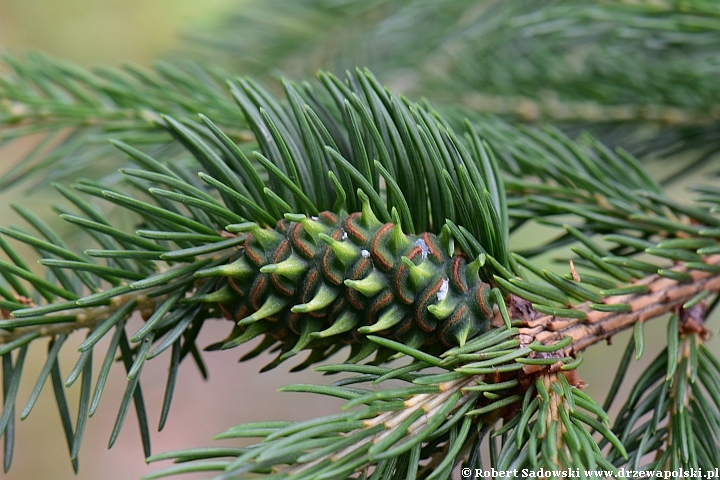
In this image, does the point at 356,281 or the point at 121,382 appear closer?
the point at 356,281

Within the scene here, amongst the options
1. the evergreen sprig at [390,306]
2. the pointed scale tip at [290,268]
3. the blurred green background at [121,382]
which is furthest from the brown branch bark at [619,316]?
the blurred green background at [121,382]

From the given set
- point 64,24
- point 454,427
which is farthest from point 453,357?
point 64,24

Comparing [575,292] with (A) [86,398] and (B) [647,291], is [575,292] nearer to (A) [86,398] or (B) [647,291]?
(B) [647,291]

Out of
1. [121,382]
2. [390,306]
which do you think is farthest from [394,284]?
[121,382]

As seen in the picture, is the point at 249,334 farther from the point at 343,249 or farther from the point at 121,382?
the point at 121,382

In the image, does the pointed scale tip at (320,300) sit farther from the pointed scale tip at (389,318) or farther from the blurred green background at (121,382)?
the blurred green background at (121,382)

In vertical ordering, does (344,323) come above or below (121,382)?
below

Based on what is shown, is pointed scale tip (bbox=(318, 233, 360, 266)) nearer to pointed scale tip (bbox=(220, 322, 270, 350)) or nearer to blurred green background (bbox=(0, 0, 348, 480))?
pointed scale tip (bbox=(220, 322, 270, 350))
